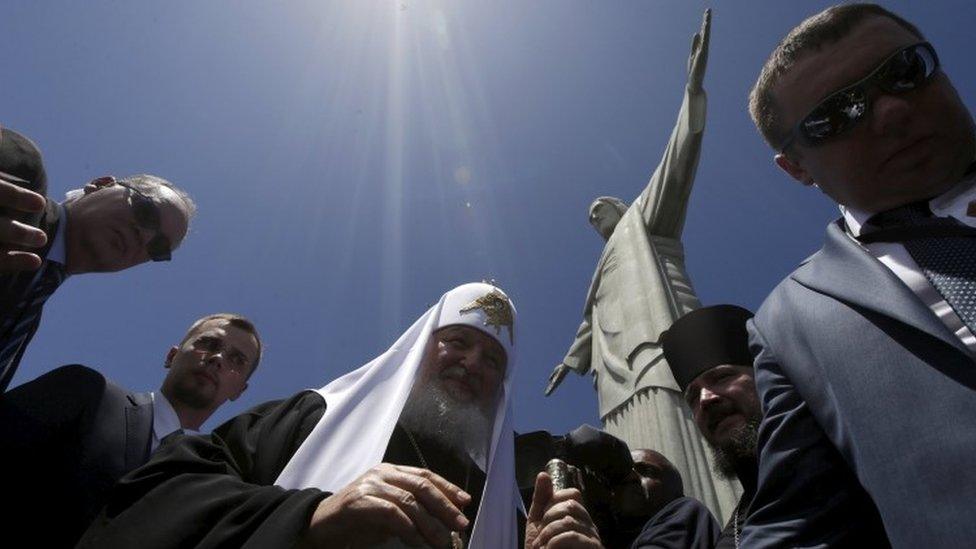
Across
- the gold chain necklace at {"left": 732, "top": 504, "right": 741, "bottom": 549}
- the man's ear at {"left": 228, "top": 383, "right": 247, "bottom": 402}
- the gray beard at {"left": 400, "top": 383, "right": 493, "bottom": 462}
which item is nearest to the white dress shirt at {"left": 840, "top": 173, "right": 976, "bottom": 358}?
the gold chain necklace at {"left": 732, "top": 504, "right": 741, "bottom": 549}

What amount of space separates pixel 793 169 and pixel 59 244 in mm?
2612

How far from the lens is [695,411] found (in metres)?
3.19

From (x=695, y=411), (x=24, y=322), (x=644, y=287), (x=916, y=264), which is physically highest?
(x=916, y=264)

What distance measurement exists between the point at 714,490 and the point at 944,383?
5.32 meters

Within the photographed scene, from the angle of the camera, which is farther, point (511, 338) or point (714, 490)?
point (714, 490)

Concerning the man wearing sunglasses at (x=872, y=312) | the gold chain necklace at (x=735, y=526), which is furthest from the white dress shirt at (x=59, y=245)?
the gold chain necklace at (x=735, y=526)

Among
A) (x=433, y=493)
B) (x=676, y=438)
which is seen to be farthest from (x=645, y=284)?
(x=433, y=493)

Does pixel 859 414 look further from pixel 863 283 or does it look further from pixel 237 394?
pixel 237 394

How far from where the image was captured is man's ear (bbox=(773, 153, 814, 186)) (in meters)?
1.67

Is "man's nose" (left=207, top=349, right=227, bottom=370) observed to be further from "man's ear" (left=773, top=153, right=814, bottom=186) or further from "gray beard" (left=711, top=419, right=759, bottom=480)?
"man's ear" (left=773, top=153, right=814, bottom=186)

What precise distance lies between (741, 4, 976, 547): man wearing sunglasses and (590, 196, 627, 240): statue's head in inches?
398

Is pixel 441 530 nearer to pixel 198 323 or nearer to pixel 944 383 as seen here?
pixel 944 383

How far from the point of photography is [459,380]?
3037 mm

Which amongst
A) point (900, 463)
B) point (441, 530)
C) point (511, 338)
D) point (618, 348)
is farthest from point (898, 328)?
point (618, 348)
